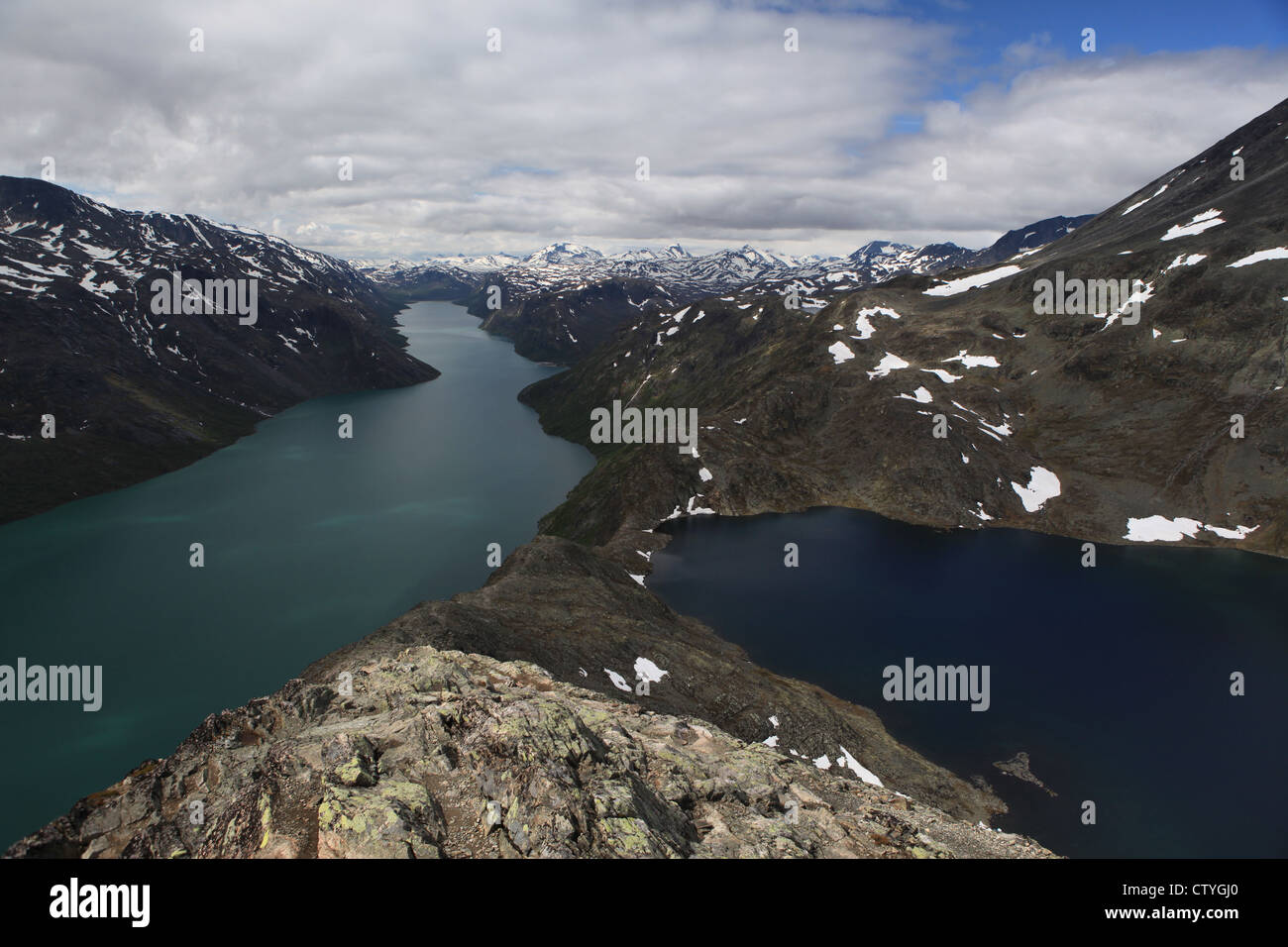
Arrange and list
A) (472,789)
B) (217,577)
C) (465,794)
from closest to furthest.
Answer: (465,794), (472,789), (217,577)

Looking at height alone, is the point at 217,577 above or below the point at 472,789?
below

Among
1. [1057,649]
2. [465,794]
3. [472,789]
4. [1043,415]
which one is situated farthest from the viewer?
[1043,415]

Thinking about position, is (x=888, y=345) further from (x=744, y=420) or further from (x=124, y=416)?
(x=124, y=416)

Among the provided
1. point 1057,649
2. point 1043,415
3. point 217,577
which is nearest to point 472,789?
point 1057,649

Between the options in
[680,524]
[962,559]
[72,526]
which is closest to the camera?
[962,559]

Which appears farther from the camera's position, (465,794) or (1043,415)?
(1043,415)

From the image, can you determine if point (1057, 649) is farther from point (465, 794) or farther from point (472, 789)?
point (465, 794)

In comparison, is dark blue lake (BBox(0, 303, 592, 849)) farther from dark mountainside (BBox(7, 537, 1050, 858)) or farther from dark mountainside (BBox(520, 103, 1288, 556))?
dark mountainside (BBox(7, 537, 1050, 858))
